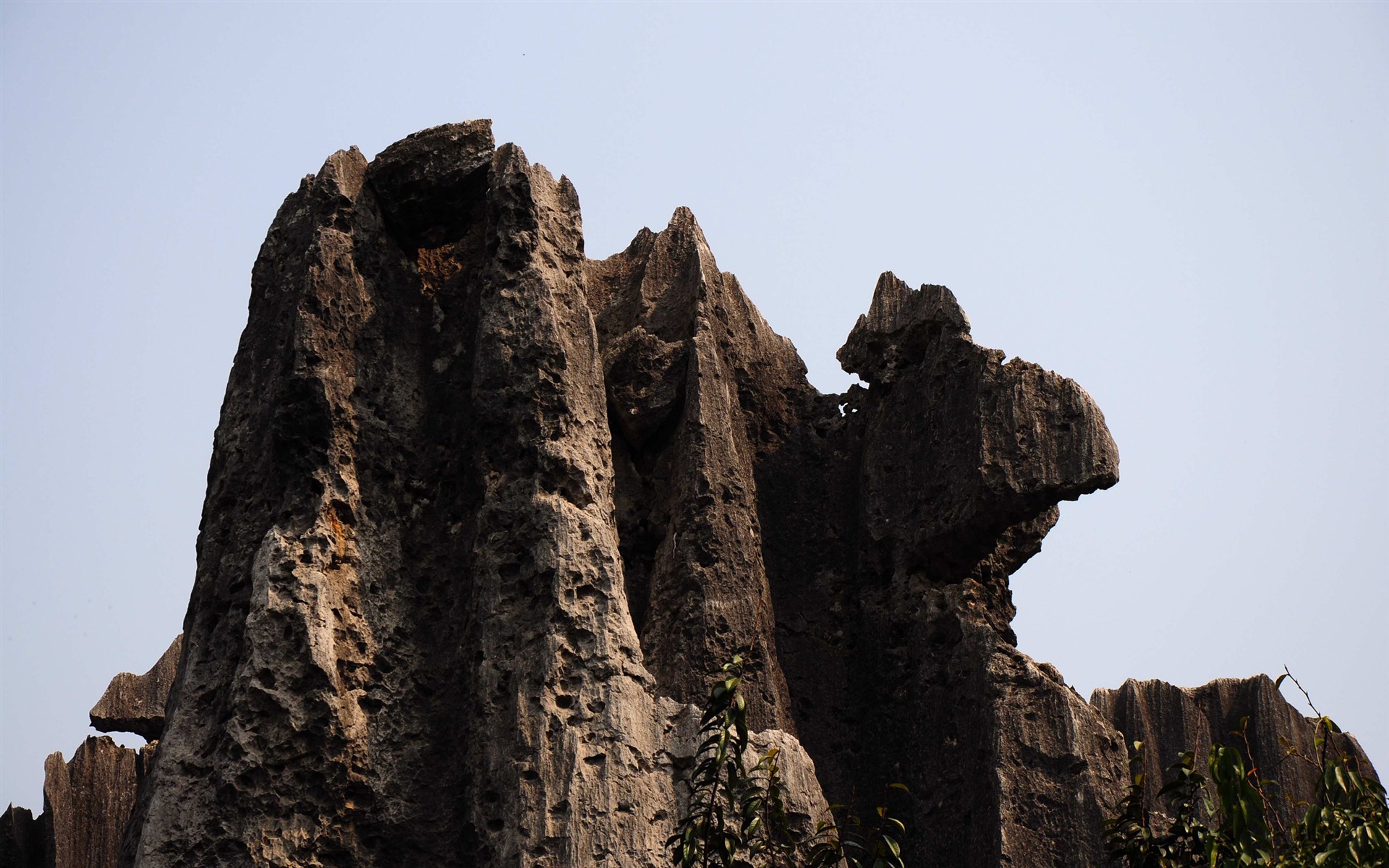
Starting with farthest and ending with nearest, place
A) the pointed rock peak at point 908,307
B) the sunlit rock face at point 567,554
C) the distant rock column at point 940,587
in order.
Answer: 1. the pointed rock peak at point 908,307
2. the distant rock column at point 940,587
3. the sunlit rock face at point 567,554

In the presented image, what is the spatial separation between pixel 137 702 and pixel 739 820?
11770mm

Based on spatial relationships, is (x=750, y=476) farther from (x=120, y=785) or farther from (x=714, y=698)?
(x=120, y=785)

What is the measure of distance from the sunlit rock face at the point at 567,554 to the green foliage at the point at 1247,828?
29.1 inches

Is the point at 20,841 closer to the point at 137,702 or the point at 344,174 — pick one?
the point at 137,702

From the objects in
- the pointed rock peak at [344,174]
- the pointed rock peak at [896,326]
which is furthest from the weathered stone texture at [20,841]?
the pointed rock peak at [896,326]

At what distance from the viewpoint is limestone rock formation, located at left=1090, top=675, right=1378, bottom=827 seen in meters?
16.9

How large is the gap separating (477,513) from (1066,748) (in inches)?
152

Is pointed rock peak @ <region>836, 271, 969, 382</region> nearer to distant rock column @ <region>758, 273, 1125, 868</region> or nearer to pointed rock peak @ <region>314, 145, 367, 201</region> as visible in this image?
distant rock column @ <region>758, 273, 1125, 868</region>

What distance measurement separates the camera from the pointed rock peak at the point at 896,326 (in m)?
11.5

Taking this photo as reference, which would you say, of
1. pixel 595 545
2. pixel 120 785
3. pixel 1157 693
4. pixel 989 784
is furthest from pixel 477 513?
pixel 1157 693

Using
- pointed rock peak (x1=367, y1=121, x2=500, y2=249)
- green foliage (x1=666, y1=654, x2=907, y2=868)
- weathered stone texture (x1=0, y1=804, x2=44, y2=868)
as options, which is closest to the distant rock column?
green foliage (x1=666, y1=654, x2=907, y2=868)

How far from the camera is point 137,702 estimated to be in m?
18.4

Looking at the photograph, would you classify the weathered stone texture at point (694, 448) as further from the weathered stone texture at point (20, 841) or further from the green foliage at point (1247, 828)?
the weathered stone texture at point (20, 841)

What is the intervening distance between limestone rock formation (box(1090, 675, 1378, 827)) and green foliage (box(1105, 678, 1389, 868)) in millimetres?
7056
